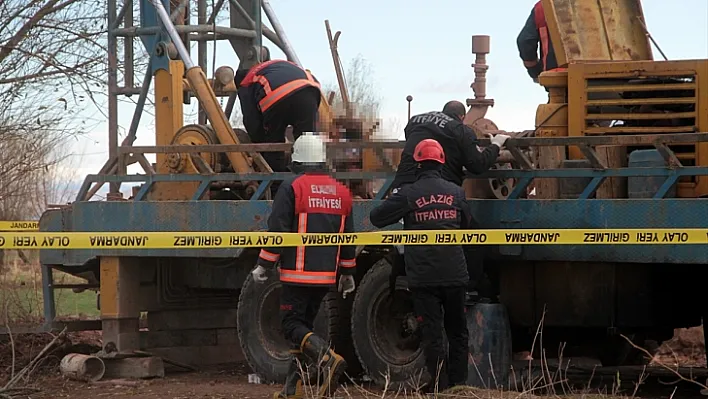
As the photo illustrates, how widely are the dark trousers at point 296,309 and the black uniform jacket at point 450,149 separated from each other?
1.15 meters

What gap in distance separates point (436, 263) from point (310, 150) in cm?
113

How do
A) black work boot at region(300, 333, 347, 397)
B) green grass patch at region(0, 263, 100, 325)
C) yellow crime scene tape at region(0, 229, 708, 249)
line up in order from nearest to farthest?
yellow crime scene tape at region(0, 229, 708, 249) < black work boot at region(300, 333, 347, 397) < green grass patch at region(0, 263, 100, 325)

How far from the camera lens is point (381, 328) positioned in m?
10.1

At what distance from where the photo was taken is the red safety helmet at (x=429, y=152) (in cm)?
909

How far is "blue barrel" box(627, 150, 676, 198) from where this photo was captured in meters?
9.06

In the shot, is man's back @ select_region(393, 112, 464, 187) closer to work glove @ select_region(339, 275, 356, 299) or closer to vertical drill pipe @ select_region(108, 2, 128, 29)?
work glove @ select_region(339, 275, 356, 299)

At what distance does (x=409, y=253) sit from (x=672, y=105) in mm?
2118

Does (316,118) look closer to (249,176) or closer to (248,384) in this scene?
→ (249,176)

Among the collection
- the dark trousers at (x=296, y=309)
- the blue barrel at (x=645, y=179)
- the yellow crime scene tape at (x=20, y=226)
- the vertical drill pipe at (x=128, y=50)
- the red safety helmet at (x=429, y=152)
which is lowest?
the dark trousers at (x=296, y=309)

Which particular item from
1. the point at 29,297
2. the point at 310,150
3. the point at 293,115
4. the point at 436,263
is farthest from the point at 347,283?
the point at 29,297

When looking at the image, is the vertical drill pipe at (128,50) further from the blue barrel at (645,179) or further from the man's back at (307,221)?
the blue barrel at (645,179)

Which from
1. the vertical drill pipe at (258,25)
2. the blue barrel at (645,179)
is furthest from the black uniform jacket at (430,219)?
the vertical drill pipe at (258,25)

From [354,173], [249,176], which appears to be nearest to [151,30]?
[249,176]

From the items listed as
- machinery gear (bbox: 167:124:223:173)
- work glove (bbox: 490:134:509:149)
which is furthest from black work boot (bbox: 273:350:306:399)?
machinery gear (bbox: 167:124:223:173)
